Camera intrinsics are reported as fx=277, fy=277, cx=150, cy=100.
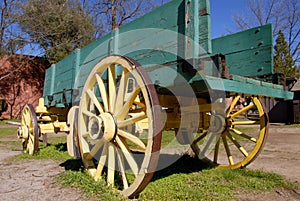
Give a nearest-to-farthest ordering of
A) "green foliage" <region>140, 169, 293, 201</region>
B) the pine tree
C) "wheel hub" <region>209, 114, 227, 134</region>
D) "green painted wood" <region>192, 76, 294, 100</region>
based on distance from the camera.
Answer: "green painted wood" <region>192, 76, 294, 100</region> < "green foliage" <region>140, 169, 293, 201</region> < "wheel hub" <region>209, 114, 227, 134</region> < the pine tree

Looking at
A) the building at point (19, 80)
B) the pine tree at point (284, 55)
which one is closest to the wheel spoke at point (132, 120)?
the building at point (19, 80)

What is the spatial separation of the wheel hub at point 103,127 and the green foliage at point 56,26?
15.1m

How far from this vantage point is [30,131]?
518cm

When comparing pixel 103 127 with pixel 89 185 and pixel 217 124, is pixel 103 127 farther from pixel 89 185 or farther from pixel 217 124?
pixel 217 124

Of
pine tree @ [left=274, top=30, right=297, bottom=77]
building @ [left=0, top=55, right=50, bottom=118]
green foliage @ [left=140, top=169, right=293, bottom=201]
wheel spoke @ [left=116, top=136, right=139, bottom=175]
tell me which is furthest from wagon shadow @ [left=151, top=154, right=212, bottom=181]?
pine tree @ [left=274, top=30, right=297, bottom=77]

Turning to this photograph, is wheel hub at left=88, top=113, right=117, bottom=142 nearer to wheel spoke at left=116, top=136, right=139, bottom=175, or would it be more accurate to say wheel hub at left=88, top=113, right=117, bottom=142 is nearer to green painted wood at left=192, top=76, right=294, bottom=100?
wheel spoke at left=116, top=136, right=139, bottom=175

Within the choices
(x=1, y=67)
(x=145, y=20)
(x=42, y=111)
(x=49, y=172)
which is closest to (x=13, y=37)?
(x=1, y=67)

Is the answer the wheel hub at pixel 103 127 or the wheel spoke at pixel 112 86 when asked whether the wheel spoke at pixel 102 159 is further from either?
the wheel spoke at pixel 112 86

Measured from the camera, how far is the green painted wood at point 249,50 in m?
3.18

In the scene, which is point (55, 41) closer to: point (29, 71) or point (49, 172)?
Result: point (29, 71)

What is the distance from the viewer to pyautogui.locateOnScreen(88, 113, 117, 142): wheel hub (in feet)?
8.47

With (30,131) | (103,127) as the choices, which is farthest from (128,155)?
(30,131)

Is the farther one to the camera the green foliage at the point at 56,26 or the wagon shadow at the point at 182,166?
the green foliage at the point at 56,26

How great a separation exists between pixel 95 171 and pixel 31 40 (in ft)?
50.6
